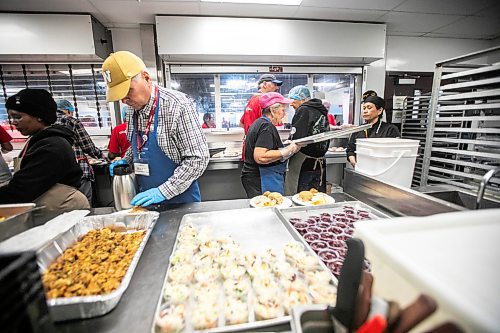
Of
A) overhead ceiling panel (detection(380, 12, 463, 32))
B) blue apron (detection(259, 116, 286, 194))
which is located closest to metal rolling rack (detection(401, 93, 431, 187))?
overhead ceiling panel (detection(380, 12, 463, 32))

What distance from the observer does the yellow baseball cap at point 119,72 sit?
144 centimetres

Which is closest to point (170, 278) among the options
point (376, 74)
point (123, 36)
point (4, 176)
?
point (4, 176)

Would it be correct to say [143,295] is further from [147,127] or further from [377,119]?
[377,119]

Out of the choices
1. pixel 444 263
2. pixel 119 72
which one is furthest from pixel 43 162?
pixel 444 263

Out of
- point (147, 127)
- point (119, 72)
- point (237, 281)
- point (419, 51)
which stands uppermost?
point (419, 51)

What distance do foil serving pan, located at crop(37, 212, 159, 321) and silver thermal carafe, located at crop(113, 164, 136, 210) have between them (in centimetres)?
36

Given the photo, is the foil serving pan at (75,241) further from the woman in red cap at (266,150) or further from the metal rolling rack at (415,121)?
the metal rolling rack at (415,121)

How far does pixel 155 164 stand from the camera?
5.73 feet

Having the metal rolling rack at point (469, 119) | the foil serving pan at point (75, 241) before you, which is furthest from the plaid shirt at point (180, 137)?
the metal rolling rack at point (469, 119)

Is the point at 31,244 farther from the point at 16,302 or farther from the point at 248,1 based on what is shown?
the point at 248,1

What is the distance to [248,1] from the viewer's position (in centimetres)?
323

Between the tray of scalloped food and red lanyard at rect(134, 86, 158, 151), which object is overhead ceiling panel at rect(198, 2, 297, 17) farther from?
the tray of scalloped food

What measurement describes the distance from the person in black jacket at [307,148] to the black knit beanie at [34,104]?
7.75 feet

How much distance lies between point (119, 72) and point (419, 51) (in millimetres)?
5867
